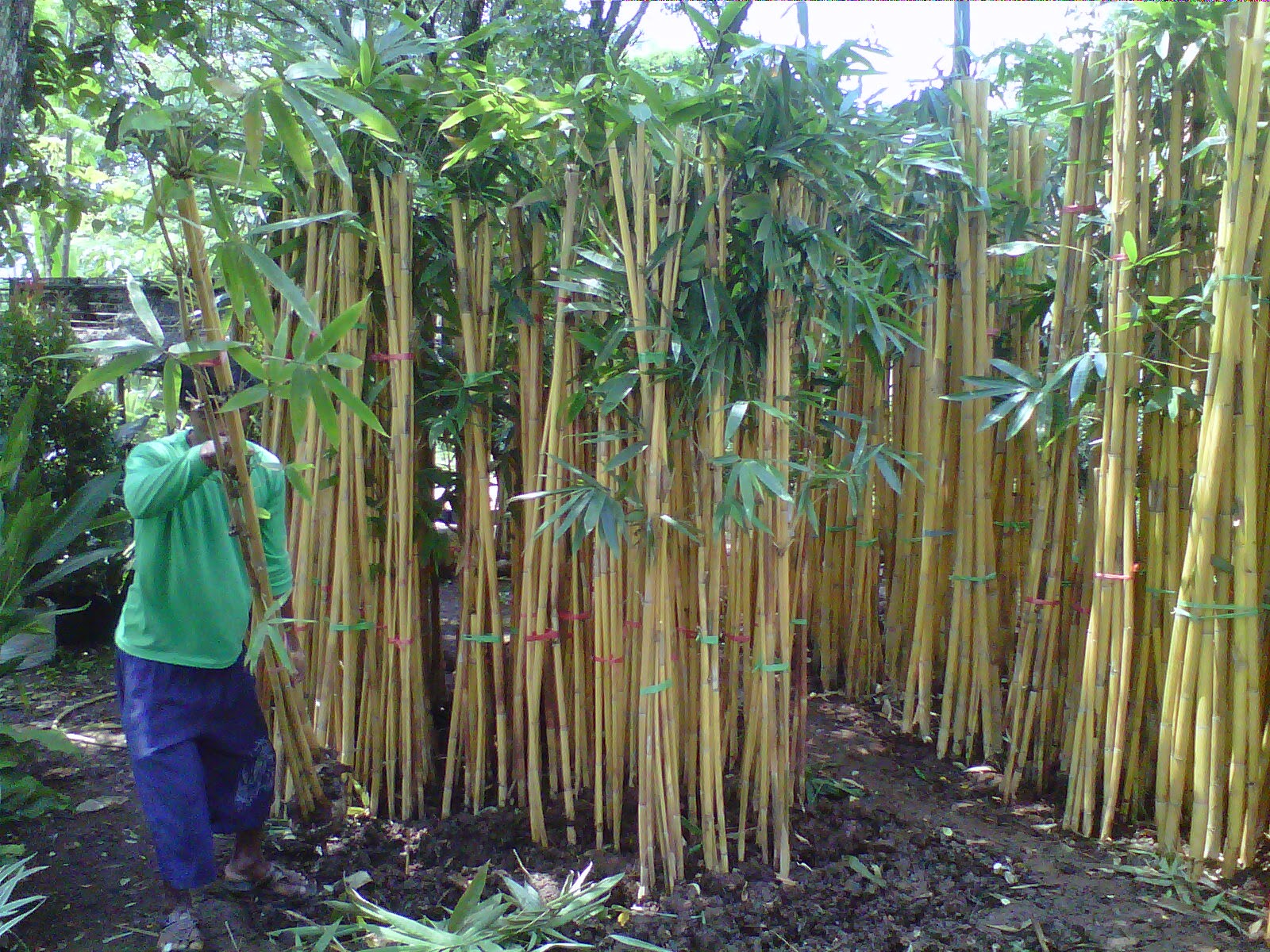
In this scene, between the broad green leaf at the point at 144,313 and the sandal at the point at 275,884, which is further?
the sandal at the point at 275,884

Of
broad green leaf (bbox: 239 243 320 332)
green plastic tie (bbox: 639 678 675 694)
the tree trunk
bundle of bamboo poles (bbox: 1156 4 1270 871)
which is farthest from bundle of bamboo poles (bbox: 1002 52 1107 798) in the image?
the tree trunk

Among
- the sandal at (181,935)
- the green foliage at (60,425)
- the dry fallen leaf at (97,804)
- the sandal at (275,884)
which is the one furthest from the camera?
the green foliage at (60,425)

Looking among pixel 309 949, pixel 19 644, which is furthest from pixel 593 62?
pixel 309 949

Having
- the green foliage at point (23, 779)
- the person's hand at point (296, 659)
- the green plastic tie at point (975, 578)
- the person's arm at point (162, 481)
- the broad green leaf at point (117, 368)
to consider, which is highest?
the broad green leaf at point (117, 368)

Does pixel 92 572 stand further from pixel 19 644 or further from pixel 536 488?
pixel 536 488

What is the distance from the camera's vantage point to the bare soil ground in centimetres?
206

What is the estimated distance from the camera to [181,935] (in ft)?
6.48

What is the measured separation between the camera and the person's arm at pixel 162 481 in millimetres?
1853

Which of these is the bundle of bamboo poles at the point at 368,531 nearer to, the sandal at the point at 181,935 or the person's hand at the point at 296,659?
the person's hand at the point at 296,659

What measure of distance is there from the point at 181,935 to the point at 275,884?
0.26m

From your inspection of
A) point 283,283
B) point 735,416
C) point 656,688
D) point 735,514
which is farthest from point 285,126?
point 656,688

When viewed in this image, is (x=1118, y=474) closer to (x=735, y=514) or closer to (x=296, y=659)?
(x=735, y=514)

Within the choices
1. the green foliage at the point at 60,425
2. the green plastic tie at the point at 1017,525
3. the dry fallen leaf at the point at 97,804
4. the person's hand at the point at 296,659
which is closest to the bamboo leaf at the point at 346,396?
the person's hand at the point at 296,659

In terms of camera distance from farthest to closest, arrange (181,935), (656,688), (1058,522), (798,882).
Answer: (1058,522)
(798,882)
(656,688)
(181,935)
